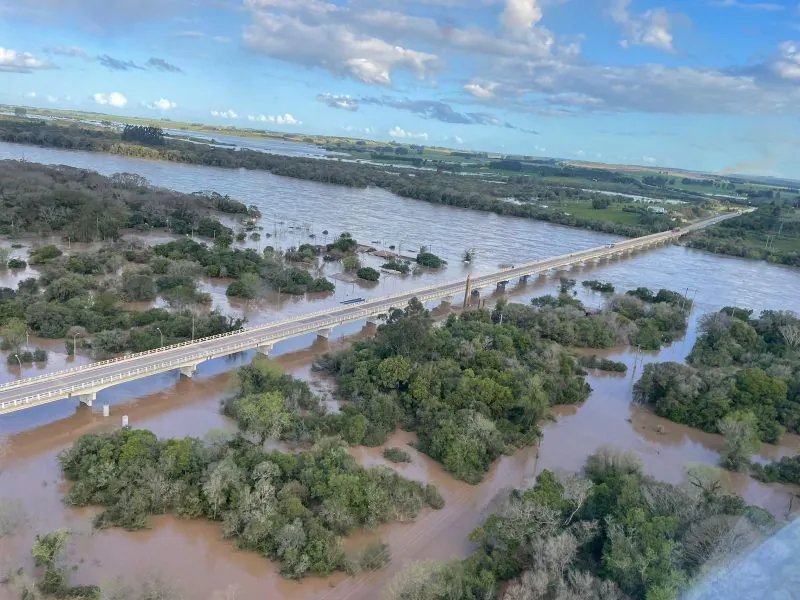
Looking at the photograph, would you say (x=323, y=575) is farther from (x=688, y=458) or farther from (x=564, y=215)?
(x=564, y=215)

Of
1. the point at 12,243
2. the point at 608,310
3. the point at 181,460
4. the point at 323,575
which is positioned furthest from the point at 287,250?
the point at 323,575

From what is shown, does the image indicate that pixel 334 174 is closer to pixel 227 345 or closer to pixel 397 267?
pixel 397 267

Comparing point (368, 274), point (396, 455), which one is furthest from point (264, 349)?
point (368, 274)

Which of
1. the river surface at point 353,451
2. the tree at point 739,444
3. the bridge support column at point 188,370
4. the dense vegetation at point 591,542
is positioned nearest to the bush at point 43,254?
the river surface at point 353,451

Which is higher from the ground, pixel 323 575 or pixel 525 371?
pixel 525 371

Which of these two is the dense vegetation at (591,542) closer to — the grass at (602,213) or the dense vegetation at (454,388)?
the dense vegetation at (454,388)
